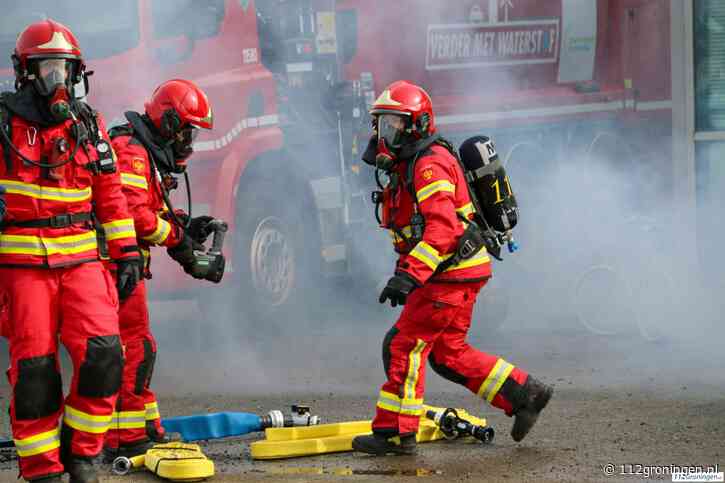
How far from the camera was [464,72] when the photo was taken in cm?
1065

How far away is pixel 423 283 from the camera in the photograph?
6.14m

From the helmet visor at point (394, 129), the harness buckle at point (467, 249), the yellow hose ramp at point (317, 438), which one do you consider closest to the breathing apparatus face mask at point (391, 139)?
the helmet visor at point (394, 129)

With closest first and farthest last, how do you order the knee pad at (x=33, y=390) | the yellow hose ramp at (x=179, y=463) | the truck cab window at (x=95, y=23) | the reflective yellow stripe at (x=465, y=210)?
1. the knee pad at (x=33, y=390)
2. the yellow hose ramp at (x=179, y=463)
3. the reflective yellow stripe at (x=465, y=210)
4. the truck cab window at (x=95, y=23)

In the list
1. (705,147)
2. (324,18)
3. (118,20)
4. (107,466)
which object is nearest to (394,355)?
(107,466)

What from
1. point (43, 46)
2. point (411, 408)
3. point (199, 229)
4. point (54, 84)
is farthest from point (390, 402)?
point (43, 46)

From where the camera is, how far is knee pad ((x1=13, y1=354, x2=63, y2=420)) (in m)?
5.27

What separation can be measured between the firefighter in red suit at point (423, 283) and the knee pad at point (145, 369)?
0.94 meters

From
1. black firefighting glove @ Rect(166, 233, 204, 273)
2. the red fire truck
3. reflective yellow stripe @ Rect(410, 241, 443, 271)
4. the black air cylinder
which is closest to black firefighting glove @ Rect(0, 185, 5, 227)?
black firefighting glove @ Rect(166, 233, 204, 273)

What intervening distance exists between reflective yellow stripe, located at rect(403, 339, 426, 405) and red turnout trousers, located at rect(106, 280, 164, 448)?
3.59ft

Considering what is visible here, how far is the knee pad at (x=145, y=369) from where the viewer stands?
247 inches

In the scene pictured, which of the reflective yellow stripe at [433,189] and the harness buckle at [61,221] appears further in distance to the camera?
the reflective yellow stripe at [433,189]

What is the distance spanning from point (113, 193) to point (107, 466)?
1.27m

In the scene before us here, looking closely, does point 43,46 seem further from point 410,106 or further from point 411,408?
point 411,408

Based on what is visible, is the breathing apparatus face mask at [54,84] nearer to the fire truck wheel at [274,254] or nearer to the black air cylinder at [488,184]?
the black air cylinder at [488,184]
